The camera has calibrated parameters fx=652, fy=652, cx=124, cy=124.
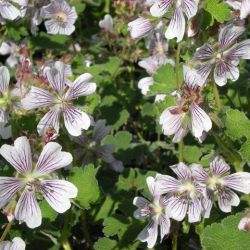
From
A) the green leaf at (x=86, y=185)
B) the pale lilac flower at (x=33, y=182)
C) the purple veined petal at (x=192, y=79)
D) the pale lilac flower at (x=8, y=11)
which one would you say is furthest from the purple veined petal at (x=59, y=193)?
the pale lilac flower at (x=8, y=11)

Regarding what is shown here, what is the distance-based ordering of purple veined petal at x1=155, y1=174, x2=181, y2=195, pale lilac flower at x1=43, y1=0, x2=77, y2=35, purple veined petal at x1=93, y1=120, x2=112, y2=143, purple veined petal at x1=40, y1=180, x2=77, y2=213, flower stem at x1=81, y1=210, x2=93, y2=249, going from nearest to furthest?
purple veined petal at x1=40, y1=180, x2=77, y2=213, purple veined petal at x1=155, y1=174, x2=181, y2=195, flower stem at x1=81, y1=210, x2=93, y2=249, purple veined petal at x1=93, y1=120, x2=112, y2=143, pale lilac flower at x1=43, y1=0, x2=77, y2=35

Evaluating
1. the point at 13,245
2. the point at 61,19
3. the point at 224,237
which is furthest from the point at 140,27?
the point at 13,245

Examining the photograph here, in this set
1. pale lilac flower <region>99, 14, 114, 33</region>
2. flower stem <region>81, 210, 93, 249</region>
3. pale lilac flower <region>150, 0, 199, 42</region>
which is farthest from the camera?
pale lilac flower <region>99, 14, 114, 33</region>

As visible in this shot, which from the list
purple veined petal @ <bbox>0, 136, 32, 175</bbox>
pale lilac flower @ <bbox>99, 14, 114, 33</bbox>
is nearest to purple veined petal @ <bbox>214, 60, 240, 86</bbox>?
purple veined petal @ <bbox>0, 136, 32, 175</bbox>

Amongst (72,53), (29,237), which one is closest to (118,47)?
(72,53)

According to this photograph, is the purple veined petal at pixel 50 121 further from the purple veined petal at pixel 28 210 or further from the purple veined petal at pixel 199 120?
the purple veined petal at pixel 199 120

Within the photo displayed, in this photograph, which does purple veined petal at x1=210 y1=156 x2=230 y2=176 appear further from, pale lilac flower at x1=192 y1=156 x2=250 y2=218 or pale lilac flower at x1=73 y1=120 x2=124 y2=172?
pale lilac flower at x1=73 y1=120 x2=124 y2=172

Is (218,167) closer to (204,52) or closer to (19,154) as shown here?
(204,52)

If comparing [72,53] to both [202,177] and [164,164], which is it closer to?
[164,164]
